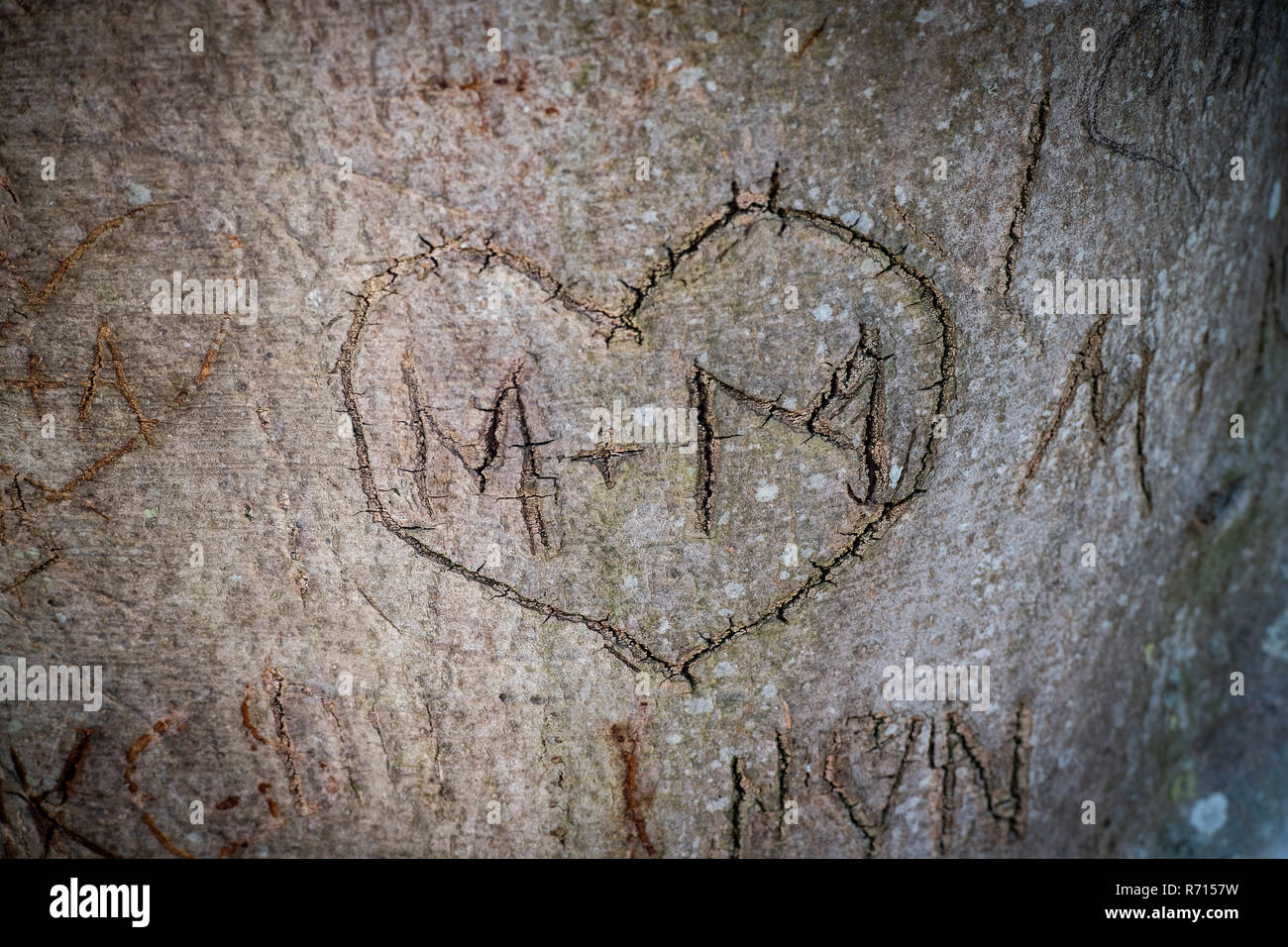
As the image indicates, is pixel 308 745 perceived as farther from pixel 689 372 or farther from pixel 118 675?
pixel 689 372

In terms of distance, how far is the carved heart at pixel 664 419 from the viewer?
1.02m

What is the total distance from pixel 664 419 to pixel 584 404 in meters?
0.10

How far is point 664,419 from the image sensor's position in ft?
3.47

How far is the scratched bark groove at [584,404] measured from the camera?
38.2 inches

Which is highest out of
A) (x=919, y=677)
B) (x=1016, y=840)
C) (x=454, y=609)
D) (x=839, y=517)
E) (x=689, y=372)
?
(x=689, y=372)

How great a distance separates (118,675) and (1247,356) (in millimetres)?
1853

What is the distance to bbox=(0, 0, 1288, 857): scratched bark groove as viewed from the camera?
969 mm

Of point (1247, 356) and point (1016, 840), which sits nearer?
point (1016, 840)

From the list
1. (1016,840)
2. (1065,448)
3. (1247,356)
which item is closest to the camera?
(1065,448)

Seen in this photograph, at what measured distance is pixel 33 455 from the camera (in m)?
1.09

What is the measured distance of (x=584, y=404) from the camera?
1.05 metres

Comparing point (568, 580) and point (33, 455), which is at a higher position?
point (33, 455)

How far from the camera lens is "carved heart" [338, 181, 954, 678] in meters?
1.02

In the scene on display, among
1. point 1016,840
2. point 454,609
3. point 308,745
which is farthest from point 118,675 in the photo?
point 1016,840
